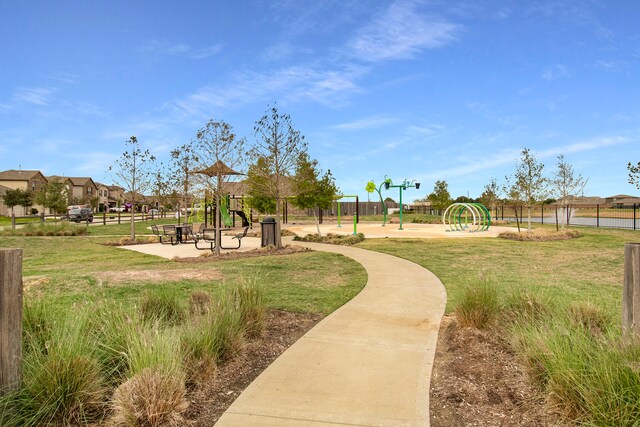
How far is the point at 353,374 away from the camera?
4.28 m

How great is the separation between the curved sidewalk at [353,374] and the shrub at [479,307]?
47 centimetres

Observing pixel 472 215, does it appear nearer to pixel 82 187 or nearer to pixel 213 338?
pixel 213 338

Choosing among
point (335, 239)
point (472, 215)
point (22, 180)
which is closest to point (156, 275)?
point (335, 239)

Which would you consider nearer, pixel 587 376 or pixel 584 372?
pixel 587 376

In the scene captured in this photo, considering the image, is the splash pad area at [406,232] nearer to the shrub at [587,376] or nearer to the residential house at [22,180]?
the shrub at [587,376]

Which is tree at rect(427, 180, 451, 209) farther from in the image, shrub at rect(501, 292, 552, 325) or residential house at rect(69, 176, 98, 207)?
residential house at rect(69, 176, 98, 207)

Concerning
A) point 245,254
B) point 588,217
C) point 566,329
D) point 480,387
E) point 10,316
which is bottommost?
point 480,387

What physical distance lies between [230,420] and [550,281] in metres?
8.46

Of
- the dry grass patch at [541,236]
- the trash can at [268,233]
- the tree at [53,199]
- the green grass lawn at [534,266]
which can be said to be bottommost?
the green grass lawn at [534,266]

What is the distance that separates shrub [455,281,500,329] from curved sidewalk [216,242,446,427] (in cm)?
47

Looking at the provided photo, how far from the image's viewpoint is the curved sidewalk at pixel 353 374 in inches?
137

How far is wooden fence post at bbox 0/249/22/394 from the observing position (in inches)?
134

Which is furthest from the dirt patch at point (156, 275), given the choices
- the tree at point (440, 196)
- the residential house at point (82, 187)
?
the residential house at point (82, 187)

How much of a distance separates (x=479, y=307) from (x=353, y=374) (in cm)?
230
